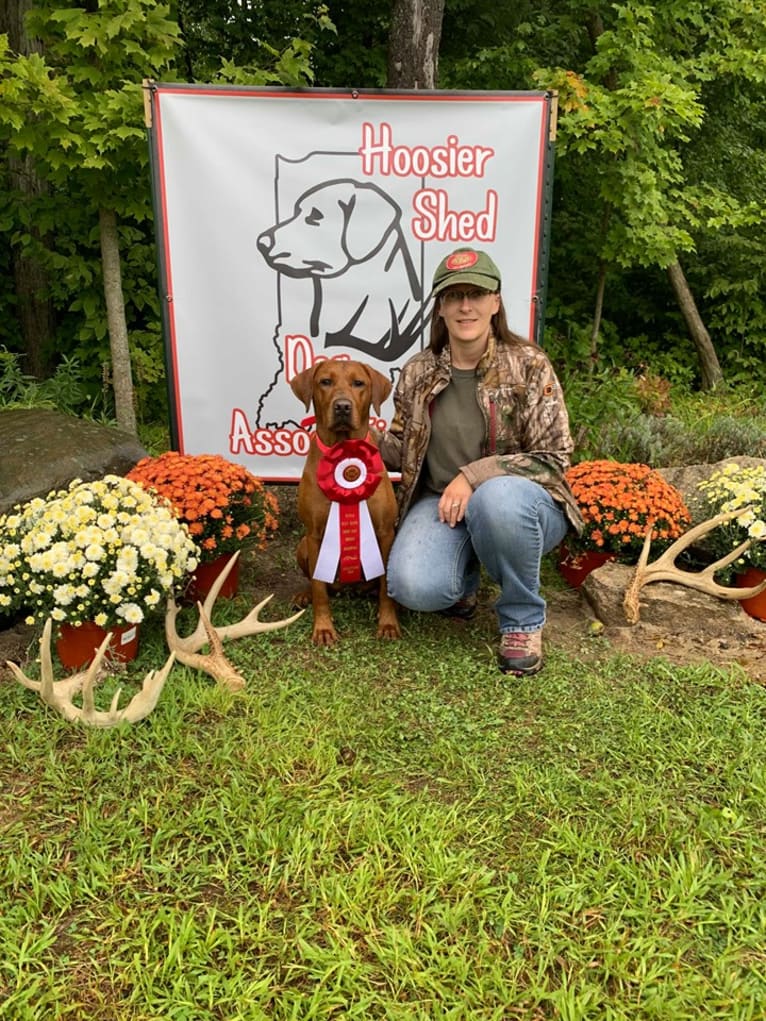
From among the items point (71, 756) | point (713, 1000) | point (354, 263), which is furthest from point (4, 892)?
point (354, 263)

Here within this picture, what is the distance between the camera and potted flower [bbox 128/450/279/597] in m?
3.48

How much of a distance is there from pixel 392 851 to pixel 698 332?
21.9 ft

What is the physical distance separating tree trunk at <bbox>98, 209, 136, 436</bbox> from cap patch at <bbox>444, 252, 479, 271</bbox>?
2.49 meters

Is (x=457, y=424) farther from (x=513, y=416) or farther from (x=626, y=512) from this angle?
(x=626, y=512)

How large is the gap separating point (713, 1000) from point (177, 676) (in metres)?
1.94

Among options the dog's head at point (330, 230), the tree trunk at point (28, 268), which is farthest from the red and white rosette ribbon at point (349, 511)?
the tree trunk at point (28, 268)

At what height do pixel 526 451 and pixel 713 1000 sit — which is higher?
pixel 526 451

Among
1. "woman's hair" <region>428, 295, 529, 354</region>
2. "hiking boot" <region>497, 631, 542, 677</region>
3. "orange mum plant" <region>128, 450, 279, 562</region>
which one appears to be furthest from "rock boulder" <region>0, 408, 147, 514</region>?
"hiking boot" <region>497, 631, 542, 677</region>

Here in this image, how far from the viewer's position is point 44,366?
21.0ft

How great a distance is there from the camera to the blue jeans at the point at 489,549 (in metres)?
2.99

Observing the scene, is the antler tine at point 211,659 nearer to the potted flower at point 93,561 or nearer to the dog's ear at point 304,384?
the potted flower at point 93,561

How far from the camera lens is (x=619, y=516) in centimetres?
374

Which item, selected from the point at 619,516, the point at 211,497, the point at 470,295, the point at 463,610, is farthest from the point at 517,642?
the point at 211,497

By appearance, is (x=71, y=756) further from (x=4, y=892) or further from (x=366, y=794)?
(x=366, y=794)
